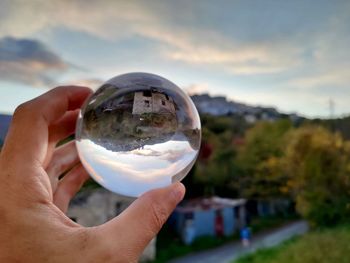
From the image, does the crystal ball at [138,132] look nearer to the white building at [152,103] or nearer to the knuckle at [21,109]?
the white building at [152,103]

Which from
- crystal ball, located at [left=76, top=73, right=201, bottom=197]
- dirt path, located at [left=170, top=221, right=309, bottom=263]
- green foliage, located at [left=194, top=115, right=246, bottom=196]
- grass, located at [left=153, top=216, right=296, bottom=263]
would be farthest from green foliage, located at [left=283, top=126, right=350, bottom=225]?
crystal ball, located at [left=76, top=73, right=201, bottom=197]

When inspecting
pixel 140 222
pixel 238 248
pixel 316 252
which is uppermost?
pixel 140 222

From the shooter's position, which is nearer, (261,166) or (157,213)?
(157,213)

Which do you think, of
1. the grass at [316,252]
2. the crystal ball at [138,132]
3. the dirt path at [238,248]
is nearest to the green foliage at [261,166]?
the dirt path at [238,248]

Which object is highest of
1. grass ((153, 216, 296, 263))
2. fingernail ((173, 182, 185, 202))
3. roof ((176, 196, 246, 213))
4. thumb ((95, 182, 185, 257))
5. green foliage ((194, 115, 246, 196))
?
fingernail ((173, 182, 185, 202))

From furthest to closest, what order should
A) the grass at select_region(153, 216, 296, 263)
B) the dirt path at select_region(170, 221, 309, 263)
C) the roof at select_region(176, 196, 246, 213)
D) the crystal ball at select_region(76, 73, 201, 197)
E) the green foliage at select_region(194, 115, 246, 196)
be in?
1. the green foliage at select_region(194, 115, 246, 196)
2. the roof at select_region(176, 196, 246, 213)
3. the grass at select_region(153, 216, 296, 263)
4. the dirt path at select_region(170, 221, 309, 263)
5. the crystal ball at select_region(76, 73, 201, 197)

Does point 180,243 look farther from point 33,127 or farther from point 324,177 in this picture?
point 33,127

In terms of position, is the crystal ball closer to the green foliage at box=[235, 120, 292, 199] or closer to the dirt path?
the dirt path

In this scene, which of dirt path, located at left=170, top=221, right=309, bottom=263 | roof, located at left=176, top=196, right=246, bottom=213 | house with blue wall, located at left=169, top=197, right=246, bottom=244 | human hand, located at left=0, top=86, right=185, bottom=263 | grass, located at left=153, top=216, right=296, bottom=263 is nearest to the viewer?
human hand, located at left=0, top=86, right=185, bottom=263

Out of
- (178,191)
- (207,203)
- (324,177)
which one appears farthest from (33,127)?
(207,203)
